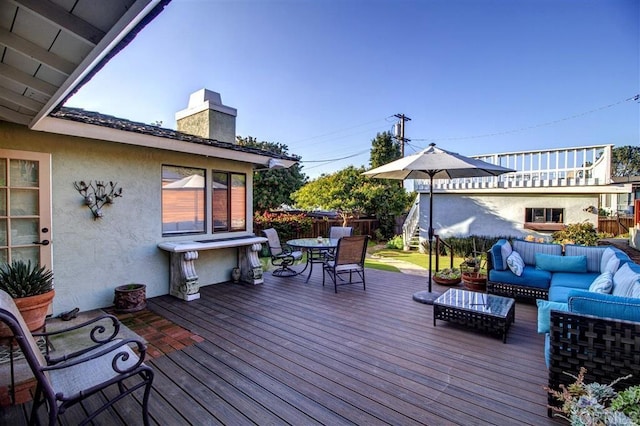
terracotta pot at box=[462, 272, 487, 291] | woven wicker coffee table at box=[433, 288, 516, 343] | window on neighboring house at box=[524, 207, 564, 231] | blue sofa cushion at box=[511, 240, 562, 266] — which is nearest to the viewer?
woven wicker coffee table at box=[433, 288, 516, 343]

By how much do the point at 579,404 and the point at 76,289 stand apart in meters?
5.77

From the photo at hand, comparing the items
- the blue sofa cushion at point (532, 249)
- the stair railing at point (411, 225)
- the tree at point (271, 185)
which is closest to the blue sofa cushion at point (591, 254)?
the blue sofa cushion at point (532, 249)

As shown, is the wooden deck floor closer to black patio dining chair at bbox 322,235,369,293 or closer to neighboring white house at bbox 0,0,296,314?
black patio dining chair at bbox 322,235,369,293

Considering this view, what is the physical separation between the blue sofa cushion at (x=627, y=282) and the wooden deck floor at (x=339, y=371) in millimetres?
985

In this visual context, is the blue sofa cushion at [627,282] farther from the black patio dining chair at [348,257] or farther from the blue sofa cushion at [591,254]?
the black patio dining chair at [348,257]

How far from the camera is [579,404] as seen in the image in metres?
1.75

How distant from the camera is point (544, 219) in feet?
33.9

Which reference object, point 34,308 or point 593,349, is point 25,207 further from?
point 593,349

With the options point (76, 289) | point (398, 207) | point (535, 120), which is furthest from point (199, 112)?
point (535, 120)

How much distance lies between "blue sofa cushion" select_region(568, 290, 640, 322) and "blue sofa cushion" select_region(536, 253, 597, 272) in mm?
3177

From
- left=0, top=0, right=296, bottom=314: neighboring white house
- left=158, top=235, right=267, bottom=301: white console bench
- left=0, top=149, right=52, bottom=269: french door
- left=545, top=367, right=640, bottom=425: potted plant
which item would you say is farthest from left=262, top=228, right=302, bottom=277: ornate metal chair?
left=545, top=367, right=640, bottom=425: potted plant

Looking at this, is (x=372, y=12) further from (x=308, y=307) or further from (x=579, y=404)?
(x=579, y=404)

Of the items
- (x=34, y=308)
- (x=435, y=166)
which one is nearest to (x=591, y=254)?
(x=435, y=166)

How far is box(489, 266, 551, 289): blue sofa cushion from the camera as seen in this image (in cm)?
482
